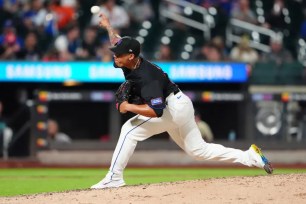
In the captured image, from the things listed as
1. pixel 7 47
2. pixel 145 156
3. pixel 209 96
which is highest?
pixel 7 47

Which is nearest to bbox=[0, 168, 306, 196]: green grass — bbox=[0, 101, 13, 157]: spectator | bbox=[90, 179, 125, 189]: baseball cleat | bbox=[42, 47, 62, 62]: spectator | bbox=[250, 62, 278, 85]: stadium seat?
bbox=[0, 101, 13, 157]: spectator

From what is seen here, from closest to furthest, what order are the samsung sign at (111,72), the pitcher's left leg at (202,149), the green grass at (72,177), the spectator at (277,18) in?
1. the pitcher's left leg at (202,149)
2. the green grass at (72,177)
3. the samsung sign at (111,72)
4. the spectator at (277,18)

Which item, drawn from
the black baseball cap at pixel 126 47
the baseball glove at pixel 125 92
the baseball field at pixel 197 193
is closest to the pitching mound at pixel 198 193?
the baseball field at pixel 197 193

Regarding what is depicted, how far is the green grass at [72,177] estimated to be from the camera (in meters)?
10.5

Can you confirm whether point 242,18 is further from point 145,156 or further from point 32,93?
point 32,93

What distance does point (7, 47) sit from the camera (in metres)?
15.7

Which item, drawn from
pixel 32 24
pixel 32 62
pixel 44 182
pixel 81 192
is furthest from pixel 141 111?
pixel 32 24

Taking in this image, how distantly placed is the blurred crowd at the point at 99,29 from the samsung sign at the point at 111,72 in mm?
246

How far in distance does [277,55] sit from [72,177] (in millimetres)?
5779

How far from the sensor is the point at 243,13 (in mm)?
16969

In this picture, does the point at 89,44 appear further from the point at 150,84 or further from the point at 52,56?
the point at 150,84

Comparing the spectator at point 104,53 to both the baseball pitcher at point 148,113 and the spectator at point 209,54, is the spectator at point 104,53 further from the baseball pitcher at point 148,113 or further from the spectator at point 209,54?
the baseball pitcher at point 148,113

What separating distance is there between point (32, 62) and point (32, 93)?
3.82 ft

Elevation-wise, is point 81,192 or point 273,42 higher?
point 273,42
